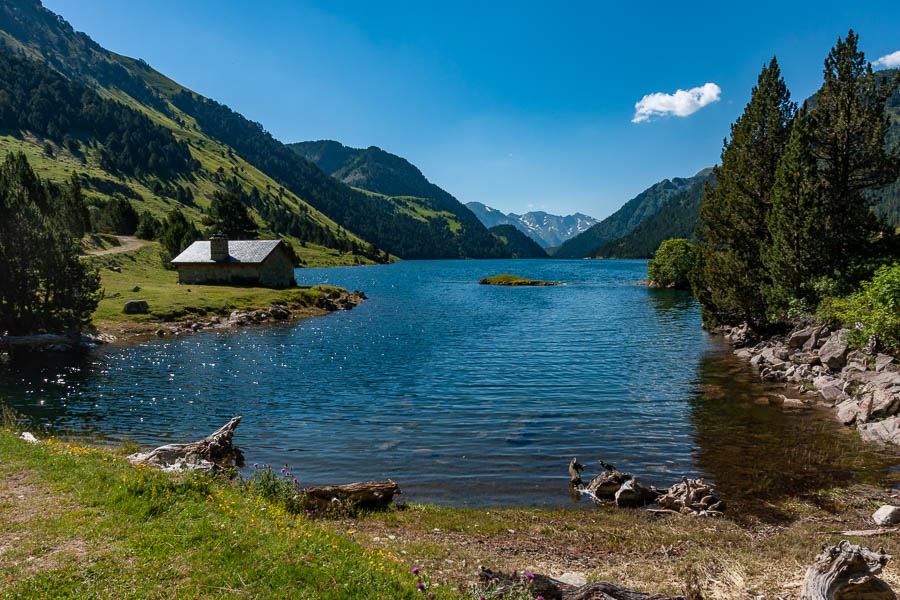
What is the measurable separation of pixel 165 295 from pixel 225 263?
1657 cm

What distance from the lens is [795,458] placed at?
63.5ft

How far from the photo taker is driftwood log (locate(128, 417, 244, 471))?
16.5 m

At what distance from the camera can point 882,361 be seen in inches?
1009

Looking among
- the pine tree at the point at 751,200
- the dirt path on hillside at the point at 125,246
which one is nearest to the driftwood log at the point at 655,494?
the pine tree at the point at 751,200

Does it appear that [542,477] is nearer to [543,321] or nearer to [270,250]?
[543,321]

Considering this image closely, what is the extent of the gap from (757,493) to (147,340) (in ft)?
169

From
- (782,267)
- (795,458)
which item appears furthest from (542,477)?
(782,267)

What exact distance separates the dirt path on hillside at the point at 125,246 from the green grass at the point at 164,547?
301 feet

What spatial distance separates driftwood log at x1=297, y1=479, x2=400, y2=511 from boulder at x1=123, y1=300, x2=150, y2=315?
50.4 metres

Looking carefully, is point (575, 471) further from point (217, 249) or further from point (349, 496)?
point (217, 249)

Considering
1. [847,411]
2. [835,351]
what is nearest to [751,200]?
[835,351]

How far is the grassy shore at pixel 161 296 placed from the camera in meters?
52.6

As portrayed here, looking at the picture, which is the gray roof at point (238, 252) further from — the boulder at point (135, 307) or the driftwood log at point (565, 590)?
the driftwood log at point (565, 590)

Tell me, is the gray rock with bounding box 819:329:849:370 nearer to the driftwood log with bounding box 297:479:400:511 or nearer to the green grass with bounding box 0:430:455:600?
the driftwood log with bounding box 297:479:400:511
